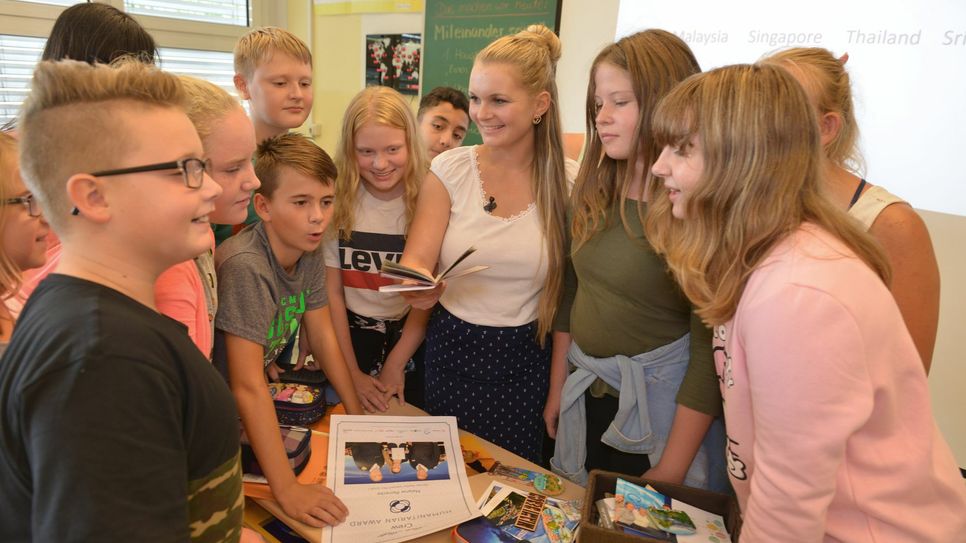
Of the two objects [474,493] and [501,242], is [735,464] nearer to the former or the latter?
[474,493]

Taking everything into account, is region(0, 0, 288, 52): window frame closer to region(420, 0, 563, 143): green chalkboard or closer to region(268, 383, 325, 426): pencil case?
region(420, 0, 563, 143): green chalkboard

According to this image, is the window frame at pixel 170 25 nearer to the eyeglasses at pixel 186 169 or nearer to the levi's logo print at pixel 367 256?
the levi's logo print at pixel 367 256

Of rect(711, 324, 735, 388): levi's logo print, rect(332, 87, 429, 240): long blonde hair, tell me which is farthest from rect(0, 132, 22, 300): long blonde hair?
rect(711, 324, 735, 388): levi's logo print

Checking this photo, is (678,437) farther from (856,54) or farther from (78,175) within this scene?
(856,54)

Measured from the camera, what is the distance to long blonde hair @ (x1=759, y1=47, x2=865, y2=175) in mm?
1331

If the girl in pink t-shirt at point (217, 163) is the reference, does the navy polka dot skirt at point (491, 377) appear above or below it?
below

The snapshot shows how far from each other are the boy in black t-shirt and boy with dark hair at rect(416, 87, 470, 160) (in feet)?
6.29

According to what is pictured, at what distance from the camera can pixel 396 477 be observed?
1317mm

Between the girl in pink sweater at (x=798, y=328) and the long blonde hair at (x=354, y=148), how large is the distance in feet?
3.29

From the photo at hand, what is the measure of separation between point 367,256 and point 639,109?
935 millimetres

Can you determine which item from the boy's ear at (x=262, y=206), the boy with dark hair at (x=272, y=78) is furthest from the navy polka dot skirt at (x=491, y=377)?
the boy with dark hair at (x=272, y=78)

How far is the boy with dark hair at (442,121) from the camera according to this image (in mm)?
2760

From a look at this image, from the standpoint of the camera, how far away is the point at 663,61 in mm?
1421

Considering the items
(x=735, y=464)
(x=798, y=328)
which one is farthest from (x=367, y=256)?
(x=798, y=328)
